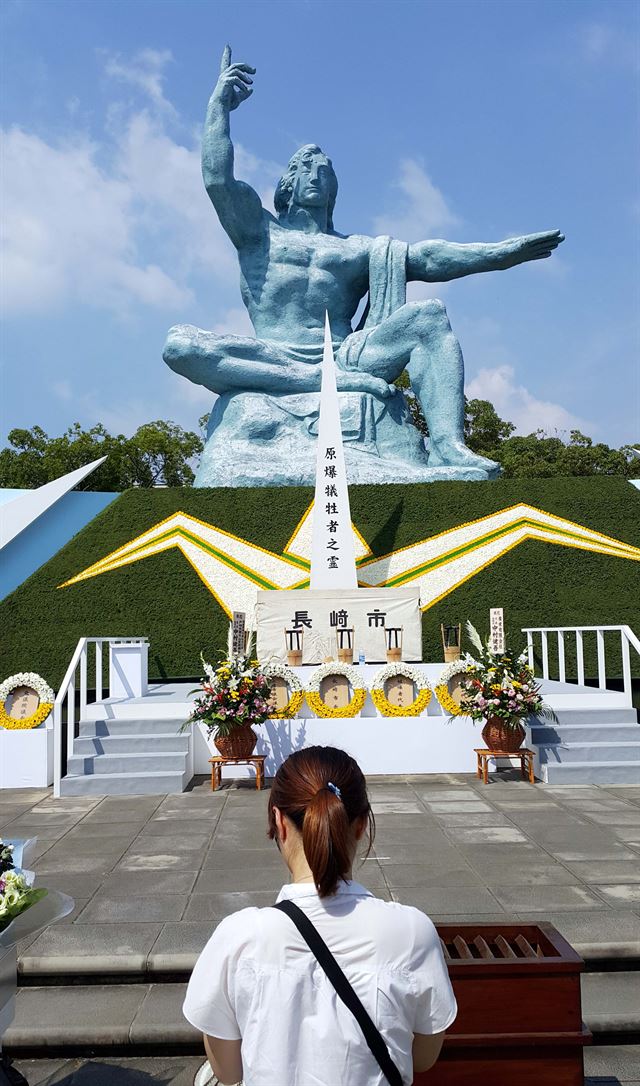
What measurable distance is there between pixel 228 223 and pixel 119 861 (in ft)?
51.9

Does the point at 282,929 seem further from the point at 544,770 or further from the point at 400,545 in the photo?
the point at 400,545

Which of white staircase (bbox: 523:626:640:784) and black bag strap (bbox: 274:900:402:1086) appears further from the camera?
white staircase (bbox: 523:626:640:784)

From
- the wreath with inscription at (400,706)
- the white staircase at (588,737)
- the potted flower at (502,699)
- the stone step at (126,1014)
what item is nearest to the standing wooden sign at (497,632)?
the white staircase at (588,737)

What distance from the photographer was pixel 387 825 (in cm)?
615

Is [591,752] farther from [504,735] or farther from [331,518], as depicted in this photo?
[331,518]

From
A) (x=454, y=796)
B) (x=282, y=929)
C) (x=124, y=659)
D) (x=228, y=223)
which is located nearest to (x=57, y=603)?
(x=124, y=659)

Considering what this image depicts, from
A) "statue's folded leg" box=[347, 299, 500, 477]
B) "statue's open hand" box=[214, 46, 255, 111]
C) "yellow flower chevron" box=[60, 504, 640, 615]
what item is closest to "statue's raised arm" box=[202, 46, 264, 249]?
"statue's open hand" box=[214, 46, 255, 111]

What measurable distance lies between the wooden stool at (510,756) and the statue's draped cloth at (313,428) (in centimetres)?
891

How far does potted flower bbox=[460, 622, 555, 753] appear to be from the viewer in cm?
782

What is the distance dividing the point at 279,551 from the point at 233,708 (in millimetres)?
6157

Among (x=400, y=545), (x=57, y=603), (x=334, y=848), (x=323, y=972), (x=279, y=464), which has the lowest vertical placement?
(x=323, y=972)

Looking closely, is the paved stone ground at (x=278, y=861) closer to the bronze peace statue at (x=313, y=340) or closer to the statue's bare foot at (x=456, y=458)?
the statue's bare foot at (x=456, y=458)

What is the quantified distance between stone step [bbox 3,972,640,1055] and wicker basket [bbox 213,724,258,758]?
4.23m

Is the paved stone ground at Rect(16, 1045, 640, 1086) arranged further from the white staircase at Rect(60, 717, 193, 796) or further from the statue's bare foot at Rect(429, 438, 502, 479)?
the statue's bare foot at Rect(429, 438, 502, 479)
